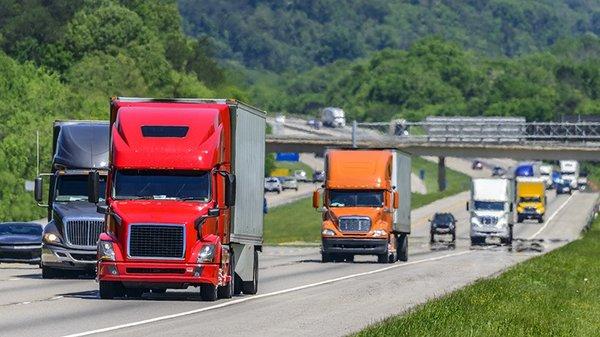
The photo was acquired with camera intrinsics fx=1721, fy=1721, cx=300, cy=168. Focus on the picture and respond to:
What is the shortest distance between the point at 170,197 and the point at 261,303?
8.70 feet

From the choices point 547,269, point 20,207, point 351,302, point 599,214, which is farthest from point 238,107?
point 599,214

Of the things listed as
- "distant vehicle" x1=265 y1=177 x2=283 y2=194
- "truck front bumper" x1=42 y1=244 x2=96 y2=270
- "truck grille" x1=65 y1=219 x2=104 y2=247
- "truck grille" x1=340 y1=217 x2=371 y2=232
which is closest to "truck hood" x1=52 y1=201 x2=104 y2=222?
"truck grille" x1=65 y1=219 x2=104 y2=247

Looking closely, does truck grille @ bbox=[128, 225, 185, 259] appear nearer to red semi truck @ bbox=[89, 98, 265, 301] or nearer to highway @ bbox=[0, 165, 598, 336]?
red semi truck @ bbox=[89, 98, 265, 301]

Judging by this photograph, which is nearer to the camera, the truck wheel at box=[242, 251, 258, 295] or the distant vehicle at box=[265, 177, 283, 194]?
the truck wheel at box=[242, 251, 258, 295]

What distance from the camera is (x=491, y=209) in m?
91.0

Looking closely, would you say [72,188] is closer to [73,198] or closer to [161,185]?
[73,198]

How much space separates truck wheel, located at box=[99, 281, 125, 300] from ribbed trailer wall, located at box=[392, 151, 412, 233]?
26.9m

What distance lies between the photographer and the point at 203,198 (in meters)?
32.3

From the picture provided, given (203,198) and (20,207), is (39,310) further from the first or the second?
(20,207)

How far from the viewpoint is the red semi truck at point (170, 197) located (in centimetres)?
3177

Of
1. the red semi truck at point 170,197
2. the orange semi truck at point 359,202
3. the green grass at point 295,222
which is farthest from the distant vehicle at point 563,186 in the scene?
the red semi truck at point 170,197

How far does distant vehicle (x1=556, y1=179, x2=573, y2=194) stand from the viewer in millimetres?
173875

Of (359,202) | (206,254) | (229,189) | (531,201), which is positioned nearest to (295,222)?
(531,201)

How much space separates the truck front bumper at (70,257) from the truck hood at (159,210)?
8.28 m
